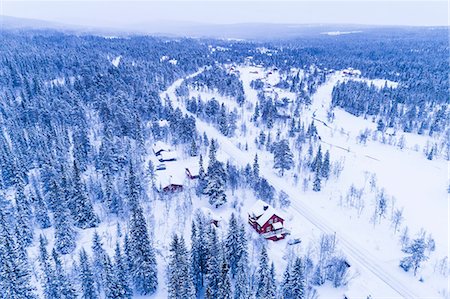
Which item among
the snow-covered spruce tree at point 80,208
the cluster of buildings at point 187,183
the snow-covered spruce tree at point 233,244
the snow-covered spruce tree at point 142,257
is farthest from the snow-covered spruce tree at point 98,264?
the cluster of buildings at point 187,183

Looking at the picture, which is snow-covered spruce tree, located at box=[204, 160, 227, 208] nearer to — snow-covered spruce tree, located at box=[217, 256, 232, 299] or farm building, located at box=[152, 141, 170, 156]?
snow-covered spruce tree, located at box=[217, 256, 232, 299]

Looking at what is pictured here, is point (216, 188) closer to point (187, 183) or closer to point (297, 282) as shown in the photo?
point (187, 183)

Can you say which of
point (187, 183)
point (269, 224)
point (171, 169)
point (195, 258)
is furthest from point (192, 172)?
point (195, 258)

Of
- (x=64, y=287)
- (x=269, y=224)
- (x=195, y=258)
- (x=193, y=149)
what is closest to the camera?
(x=64, y=287)

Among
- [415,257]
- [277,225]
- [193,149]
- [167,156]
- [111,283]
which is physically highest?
[193,149]

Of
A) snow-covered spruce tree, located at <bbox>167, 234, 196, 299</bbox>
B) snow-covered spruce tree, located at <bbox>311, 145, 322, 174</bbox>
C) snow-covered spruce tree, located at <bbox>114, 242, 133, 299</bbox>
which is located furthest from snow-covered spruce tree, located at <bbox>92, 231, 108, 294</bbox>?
snow-covered spruce tree, located at <bbox>311, 145, 322, 174</bbox>

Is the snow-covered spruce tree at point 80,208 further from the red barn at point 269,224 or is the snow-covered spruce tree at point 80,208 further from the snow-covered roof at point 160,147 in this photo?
the snow-covered roof at point 160,147

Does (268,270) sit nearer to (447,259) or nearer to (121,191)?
(447,259)
